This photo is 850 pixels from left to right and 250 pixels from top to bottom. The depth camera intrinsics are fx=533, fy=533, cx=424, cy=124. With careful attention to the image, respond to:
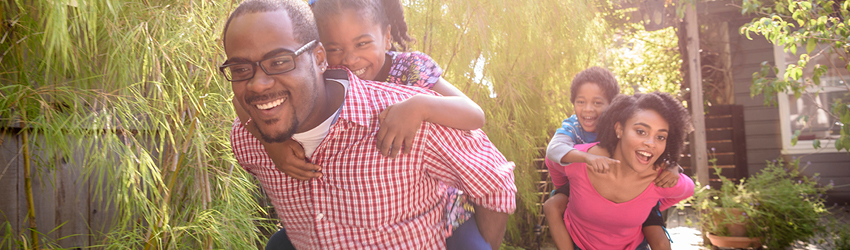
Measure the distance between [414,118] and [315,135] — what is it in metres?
0.21

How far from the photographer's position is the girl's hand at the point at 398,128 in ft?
3.49

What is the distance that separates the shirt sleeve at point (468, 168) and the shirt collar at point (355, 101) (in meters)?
0.14

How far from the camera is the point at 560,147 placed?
2207 mm

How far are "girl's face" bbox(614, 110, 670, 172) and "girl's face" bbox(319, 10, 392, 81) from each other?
998 millimetres

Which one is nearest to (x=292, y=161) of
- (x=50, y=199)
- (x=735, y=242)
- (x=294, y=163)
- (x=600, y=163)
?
(x=294, y=163)

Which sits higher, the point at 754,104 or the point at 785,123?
the point at 754,104

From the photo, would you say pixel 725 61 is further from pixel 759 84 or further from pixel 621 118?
pixel 621 118

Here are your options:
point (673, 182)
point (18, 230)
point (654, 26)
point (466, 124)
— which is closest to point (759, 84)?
point (654, 26)

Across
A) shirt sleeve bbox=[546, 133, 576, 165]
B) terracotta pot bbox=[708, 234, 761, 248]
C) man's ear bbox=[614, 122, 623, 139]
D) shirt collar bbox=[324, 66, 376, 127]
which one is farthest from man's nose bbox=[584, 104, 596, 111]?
terracotta pot bbox=[708, 234, 761, 248]

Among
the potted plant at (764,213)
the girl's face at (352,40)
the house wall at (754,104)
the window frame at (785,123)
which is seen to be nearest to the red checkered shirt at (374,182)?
the girl's face at (352,40)

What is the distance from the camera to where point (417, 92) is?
1247mm

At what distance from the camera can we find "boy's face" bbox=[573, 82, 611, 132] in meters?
2.41

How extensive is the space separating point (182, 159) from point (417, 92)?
1289mm

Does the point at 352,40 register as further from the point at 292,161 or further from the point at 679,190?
the point at 679,190
